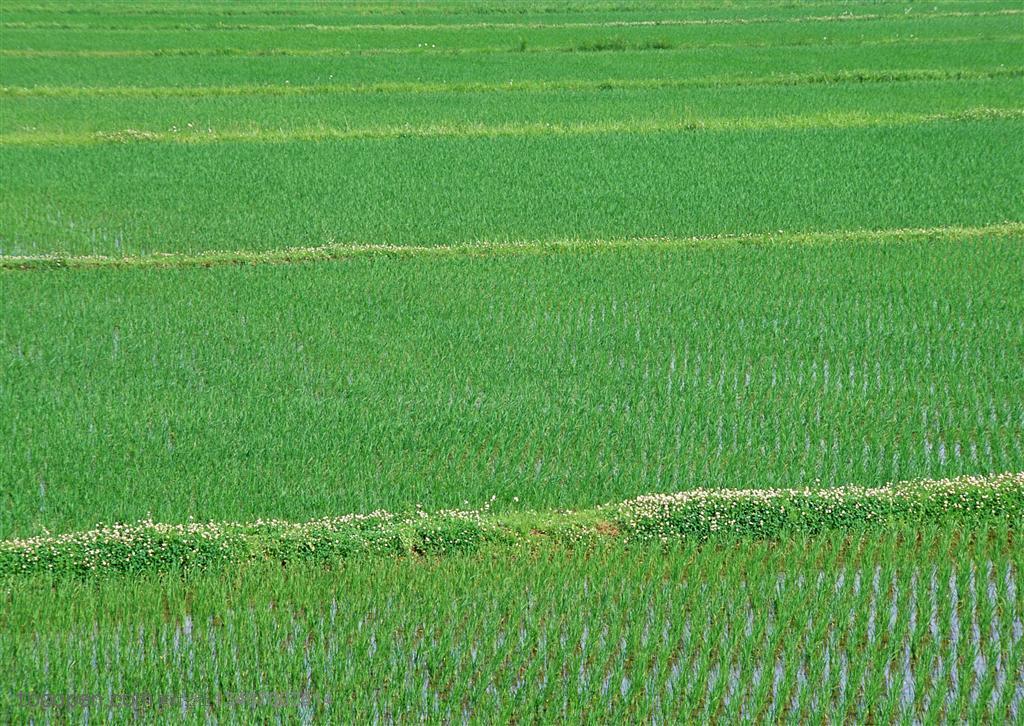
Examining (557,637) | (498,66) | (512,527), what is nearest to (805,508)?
(512,527)

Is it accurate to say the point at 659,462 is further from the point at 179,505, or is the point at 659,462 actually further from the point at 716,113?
the point at 716,113

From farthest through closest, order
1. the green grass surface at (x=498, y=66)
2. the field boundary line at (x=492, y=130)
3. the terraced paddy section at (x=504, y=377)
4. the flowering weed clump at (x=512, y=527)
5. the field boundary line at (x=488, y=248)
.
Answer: the green grass surface at (x=498, y=66) → the field boundary line at (x=492, y=130) → the field boundary line at (x=488, y=248) → the terraced paddy section at (x=504, y=377) → the flowering weed clump at (x=512, y=527)

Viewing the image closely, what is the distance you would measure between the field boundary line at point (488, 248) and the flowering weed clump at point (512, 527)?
4.69m

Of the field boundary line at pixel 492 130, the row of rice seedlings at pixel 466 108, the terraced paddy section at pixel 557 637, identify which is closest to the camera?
the terraced paddy section at pixel 557 637

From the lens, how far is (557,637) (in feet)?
16.7

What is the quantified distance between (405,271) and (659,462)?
394 centimetres

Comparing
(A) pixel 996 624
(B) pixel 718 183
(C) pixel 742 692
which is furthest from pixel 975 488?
(B) pixel 718 183

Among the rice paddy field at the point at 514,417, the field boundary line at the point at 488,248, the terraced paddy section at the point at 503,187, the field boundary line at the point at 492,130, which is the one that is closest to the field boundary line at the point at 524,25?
the rice paddy field at the point at 514,417

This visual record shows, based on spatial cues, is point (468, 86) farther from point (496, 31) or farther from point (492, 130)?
point (496, 31)

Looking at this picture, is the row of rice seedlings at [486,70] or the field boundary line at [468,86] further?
the row of rice seedlings at [486,70]

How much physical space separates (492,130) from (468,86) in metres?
3.02

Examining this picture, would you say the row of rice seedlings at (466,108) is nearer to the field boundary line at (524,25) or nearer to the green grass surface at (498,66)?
Answer: the green grass surface at (498,66)

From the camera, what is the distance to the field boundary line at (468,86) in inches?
712

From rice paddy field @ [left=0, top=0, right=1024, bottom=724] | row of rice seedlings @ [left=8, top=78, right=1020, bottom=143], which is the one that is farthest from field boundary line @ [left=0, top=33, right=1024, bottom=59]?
rice paddy field @ [left=0, top=0, right=1024, bottom=724]
